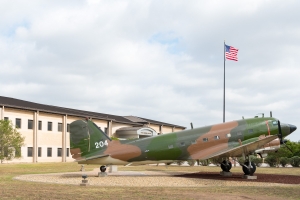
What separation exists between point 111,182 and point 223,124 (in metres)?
9.52

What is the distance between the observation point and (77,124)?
2762cm

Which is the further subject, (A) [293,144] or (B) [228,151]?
(A) [293,144]

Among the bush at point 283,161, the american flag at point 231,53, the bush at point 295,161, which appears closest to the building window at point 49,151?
the american flag at point 231,53

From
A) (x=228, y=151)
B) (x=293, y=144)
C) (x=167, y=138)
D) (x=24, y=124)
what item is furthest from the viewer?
(x=24, y=124)

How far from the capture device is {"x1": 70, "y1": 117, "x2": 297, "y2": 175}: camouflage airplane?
27125mm

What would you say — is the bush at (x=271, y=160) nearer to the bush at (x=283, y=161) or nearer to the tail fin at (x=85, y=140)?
the bush at (x=283, y=161)

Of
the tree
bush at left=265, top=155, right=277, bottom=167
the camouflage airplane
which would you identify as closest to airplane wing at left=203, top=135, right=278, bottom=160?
the camouflage airplane

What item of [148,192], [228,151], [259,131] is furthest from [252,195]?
[259,131]

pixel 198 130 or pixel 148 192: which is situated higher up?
pixel 198 130

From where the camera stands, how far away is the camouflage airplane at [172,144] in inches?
1068

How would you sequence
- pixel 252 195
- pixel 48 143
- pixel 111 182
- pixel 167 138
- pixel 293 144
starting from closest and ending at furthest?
1. pixel 252 195
2. pixel 111 182
3. pixel 167 138
4. pixel 293 144
5. pixel 48 143

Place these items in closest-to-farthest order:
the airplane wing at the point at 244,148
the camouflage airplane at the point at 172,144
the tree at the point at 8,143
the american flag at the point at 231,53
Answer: the airplane wing at the point at 244,148 < the camouflage airplane at the point at 172,144 < the tree at the point at 8,143 < the american flag at the point at 231,53

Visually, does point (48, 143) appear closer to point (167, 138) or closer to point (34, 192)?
point (167, 138)

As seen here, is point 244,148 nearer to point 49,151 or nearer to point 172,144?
point 172,144
